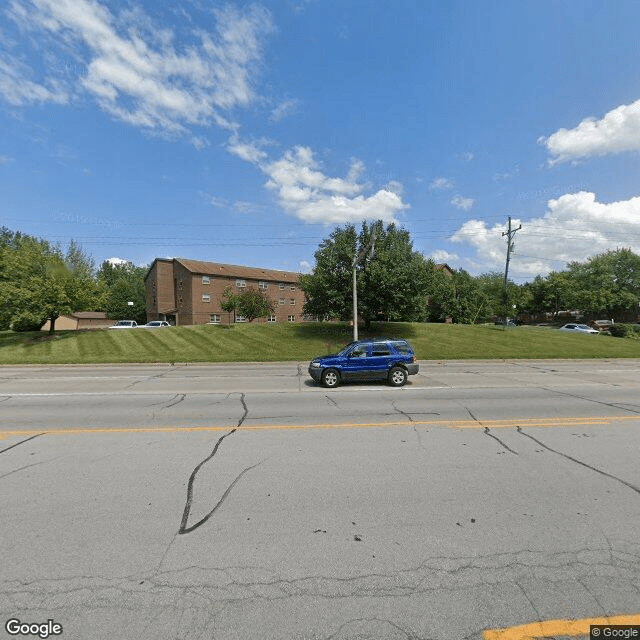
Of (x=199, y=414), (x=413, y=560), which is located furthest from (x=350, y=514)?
(x=199, y=414)

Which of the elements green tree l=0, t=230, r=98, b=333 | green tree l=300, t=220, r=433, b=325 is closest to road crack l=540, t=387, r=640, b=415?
green tree l=300, t=220, r=433, b=325

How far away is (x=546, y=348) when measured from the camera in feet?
78.9

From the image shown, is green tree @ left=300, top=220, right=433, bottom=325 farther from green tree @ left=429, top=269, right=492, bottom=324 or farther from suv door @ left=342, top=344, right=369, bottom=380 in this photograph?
green tree @ left=429, top=269, right=492, bottom=324

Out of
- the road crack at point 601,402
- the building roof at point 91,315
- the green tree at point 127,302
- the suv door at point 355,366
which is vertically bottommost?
the road crack at point 601,402

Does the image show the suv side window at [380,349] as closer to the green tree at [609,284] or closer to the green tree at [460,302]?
the green tree at [460,302]

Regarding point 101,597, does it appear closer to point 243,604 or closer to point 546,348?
point 243,604

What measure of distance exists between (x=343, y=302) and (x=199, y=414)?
17464 millimetres

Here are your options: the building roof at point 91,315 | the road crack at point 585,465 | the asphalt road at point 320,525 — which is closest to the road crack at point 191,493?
the asphalt road at point 320,525

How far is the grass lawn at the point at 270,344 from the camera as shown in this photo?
20.3 meters

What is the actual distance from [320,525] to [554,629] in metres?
1.90

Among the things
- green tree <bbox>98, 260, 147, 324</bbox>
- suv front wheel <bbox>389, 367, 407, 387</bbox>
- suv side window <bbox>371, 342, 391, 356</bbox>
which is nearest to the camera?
suv front wheel <bbox>389, 367, 407, 387</bbox>

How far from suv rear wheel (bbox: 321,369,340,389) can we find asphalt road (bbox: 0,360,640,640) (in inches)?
146

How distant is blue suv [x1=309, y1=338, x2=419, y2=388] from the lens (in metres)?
11.2

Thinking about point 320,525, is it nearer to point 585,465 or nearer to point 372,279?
point 585,465
